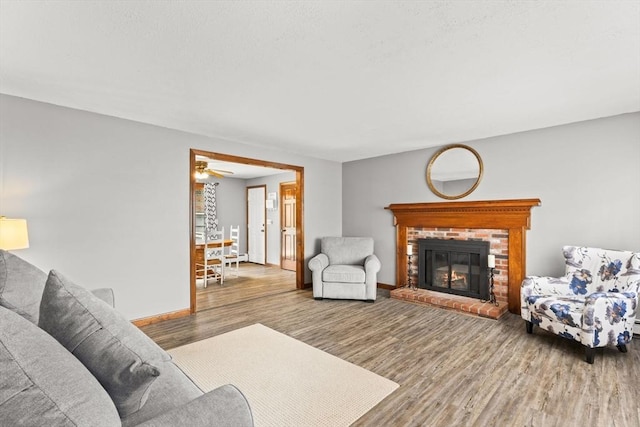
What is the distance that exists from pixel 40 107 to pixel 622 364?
5.52 m

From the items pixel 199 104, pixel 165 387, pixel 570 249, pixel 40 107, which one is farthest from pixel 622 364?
pixel 40 107

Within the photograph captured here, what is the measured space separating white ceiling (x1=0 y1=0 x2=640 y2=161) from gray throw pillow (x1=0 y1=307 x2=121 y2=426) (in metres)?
1.60

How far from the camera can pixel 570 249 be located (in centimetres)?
336

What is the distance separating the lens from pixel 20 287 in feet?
4.99

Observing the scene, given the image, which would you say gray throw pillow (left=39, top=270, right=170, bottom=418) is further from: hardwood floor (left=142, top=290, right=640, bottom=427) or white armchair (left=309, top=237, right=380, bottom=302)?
white armchair (left=309, top=237, right=380, bottom=302)

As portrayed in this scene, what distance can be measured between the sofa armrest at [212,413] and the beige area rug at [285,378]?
102 centimetres

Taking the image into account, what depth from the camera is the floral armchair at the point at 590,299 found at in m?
2.65

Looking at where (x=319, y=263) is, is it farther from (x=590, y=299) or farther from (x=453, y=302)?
(x=590, y=299)

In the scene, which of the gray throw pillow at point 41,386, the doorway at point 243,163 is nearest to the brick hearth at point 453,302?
the doorway at point 243,163

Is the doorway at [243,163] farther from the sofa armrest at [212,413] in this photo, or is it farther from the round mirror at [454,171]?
the sofa armrest at [212,413]

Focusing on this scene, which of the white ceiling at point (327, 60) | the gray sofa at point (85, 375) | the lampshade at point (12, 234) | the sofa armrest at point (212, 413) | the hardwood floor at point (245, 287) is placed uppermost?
the white ceiling at point (327, 60)

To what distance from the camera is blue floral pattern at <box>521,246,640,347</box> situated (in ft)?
8.71

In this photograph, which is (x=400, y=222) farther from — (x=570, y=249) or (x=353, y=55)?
(x=353, y=55)

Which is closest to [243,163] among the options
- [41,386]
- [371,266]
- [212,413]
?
[371,266]
